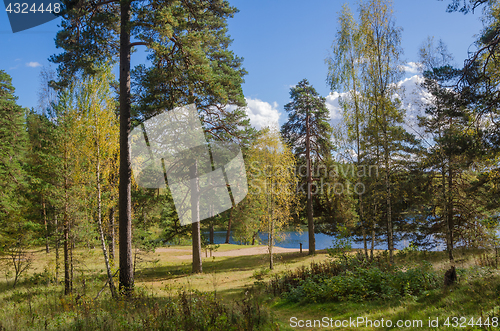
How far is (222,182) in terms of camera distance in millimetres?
14820

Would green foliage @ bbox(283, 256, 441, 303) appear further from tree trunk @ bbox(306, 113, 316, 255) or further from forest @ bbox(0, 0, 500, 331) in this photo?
tree trunk @ bbox(306, 113, 316, 255)

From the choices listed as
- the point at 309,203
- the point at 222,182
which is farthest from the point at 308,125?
the point at 222,182

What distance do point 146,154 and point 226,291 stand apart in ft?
25.6

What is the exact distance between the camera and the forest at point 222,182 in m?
5.61

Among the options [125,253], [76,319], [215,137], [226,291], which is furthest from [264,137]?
[76,319]

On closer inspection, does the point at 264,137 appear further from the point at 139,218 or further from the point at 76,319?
the point at 76,319

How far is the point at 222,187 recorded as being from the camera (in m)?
15.8

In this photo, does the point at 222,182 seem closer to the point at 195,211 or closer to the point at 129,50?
the point at 195,211

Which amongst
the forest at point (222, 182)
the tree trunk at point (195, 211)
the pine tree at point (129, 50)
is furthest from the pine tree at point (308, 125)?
the pine tree at point (129, 50)

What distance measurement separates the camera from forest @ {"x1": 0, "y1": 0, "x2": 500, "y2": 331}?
561 cm

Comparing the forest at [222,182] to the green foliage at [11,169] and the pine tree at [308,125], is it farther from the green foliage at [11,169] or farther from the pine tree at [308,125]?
the pine tree at [308,125]

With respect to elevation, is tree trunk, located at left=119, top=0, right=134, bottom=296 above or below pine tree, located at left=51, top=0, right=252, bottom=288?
below

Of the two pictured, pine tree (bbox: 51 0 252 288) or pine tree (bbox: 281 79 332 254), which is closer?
pine tree (bbox: 51 0 252 288)

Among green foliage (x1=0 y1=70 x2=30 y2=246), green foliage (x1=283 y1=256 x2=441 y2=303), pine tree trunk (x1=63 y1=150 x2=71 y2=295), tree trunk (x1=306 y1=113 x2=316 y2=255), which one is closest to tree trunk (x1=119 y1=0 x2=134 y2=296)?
pine tree trunk (x1=63 y1=150 x2=71 y2=295)
